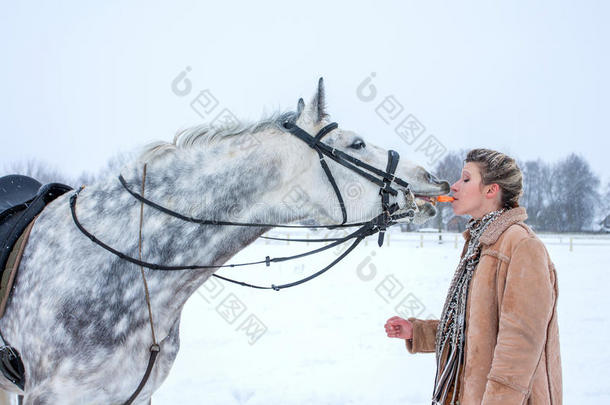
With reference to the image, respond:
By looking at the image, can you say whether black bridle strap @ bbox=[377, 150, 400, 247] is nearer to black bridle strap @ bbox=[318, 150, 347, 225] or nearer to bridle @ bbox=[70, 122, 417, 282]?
bridle @ bbox=[70, 122, 417, 282]

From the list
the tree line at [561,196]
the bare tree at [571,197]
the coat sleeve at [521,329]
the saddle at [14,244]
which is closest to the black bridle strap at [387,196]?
the coat sleeve at [521,329]

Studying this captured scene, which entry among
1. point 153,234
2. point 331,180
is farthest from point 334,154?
point 153,234

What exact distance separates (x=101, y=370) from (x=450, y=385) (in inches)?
67.0

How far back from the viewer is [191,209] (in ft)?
7.55

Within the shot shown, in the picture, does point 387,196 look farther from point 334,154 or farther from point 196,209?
point 196,209

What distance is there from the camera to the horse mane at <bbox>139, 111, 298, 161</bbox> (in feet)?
7.95

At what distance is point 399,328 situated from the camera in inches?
93.4

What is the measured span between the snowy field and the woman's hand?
2.26 metres

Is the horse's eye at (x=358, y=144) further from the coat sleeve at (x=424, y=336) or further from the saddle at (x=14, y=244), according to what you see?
the saddle at (x=14, y=244)

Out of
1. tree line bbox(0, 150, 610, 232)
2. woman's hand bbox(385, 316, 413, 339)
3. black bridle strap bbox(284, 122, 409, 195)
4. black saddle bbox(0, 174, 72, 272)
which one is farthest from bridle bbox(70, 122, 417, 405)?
tree line bbox(0, 150, 610, 232)

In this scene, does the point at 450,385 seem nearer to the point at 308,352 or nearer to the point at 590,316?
the point at 308,352

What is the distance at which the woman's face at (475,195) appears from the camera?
190 cm

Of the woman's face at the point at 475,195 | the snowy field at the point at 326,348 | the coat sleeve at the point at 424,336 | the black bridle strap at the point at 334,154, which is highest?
the black bridle strap at the point at 334,154

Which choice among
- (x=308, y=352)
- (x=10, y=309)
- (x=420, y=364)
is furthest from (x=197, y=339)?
(x=10, y=309)
